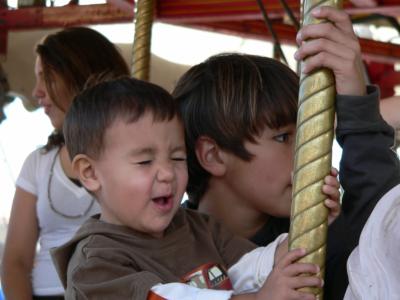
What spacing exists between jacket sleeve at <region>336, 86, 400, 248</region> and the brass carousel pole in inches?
5.2

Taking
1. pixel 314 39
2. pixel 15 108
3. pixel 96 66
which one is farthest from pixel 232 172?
pixel 15 108

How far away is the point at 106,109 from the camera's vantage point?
1.35m

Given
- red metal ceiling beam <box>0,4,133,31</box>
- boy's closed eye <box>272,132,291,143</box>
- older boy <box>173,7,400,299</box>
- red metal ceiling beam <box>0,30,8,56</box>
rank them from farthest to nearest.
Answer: red metal ceiling beam <box>0,30,8,56</box> < red metal ceiling beam <box>0,4,133,31</box> < boy's closed eye <box>272,132,291,143</box> < older boy <box>173,7,400,299</box>

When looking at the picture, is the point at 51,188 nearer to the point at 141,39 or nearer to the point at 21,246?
the point at 21,246

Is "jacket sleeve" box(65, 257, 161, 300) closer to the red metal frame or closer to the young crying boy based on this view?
the young crying boy

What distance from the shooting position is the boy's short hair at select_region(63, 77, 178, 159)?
52.3 inches

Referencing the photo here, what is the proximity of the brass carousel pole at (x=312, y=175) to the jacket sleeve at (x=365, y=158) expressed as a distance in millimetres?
132

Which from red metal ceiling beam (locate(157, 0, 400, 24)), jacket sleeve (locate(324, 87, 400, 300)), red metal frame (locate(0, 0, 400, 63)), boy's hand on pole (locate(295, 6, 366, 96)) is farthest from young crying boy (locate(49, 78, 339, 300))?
red metal ceiling beam (locate(157, 0, 400, 24))

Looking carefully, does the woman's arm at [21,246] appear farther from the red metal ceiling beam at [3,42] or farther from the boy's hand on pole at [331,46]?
the red metal ceiling beam at [3,42]

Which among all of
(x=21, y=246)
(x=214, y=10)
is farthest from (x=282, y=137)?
(x=214, y=10)

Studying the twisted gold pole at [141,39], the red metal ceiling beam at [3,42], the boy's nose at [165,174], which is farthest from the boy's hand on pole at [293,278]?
the red metal ceiling beam at [3,42]

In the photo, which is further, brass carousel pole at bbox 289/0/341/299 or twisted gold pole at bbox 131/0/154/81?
twisted gold pole at bbox 131/0/154/81

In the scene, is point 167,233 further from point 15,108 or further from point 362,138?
point 15,108

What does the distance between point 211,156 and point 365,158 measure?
1.18 ft
